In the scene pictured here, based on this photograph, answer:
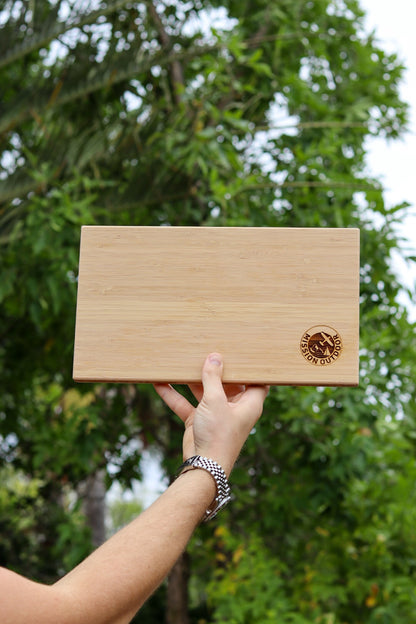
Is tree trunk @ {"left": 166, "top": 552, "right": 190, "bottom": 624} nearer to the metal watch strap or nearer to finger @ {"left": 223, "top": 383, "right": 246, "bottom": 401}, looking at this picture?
finger @ {"left": 223, "top": 383, "right": 246, "bottom": 401}

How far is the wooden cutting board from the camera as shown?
1.33 metres

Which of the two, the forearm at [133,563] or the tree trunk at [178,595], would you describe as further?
the tree trunk at [178,595]

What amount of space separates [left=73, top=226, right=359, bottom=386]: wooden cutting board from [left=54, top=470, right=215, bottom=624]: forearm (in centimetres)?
35

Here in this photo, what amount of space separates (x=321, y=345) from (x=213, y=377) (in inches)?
8.7

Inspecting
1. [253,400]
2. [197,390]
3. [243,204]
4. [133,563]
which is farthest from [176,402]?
[243,204]

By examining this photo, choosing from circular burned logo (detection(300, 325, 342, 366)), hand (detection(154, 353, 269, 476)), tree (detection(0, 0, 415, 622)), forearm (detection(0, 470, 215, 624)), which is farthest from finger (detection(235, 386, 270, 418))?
tree (detection(0, 0, 415, 622))

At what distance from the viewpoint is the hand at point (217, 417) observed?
3.71 feet

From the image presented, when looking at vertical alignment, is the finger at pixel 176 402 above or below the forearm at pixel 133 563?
above

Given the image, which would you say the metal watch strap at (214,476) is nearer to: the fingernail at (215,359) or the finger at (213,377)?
the finger at (213,377)

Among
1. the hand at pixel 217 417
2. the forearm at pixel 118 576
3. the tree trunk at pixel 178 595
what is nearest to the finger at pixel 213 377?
the hand at pixel 217 417

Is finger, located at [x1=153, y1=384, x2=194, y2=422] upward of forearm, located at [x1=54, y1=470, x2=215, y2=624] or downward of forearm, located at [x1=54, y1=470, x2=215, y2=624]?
upward

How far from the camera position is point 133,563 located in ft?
3.07

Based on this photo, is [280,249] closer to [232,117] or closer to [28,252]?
[232,117]

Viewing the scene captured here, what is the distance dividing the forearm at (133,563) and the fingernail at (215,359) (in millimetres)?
316
